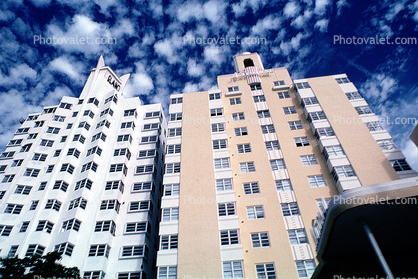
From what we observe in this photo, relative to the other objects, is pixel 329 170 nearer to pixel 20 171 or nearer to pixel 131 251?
pixel 131 251

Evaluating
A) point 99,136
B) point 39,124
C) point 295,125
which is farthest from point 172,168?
point 39,124

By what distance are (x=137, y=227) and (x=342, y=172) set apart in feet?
85.4

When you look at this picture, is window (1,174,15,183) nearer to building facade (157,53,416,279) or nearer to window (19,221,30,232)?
window (19,221,30,232)

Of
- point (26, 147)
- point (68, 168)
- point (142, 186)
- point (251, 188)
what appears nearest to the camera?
point (251, 188)

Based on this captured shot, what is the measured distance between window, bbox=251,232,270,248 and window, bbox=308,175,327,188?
8.92m

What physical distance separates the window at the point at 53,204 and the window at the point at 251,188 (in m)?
24.9

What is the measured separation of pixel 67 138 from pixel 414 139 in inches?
1907

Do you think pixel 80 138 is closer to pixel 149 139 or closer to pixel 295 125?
pixel 149 139

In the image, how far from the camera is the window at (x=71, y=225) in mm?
32231

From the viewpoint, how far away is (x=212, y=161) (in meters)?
34.1

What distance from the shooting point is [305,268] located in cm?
2614

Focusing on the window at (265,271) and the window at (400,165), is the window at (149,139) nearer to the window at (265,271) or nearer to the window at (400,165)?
the window at (265,271)

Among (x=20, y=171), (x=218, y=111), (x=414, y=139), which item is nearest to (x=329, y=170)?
(x=414, y=139)

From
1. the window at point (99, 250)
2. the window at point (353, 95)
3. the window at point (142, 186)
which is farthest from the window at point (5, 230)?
the window at point (353, 95)
